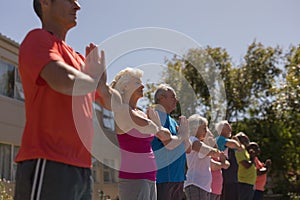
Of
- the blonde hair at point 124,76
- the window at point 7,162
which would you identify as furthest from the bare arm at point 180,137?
the window at point 7,162

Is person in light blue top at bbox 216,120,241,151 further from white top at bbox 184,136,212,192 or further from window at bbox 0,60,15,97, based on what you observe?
window at bbox 0,60,15,97

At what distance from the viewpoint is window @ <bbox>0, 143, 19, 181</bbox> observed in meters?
12.9

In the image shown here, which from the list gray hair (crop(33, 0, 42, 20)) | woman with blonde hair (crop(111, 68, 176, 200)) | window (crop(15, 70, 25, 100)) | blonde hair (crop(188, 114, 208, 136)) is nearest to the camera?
gray hair (crop(33, 0, 42, 20))

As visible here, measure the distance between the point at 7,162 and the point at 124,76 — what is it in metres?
10.4

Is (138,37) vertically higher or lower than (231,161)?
higher

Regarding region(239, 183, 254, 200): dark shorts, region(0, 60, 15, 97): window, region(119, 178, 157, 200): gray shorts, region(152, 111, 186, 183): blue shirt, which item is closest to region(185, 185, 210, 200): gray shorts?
region(152, 111, 186, 183): blue shirt

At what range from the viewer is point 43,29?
7.21 ft

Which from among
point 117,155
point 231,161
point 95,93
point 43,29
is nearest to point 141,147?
point 117,155

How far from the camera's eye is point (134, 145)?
3648mm

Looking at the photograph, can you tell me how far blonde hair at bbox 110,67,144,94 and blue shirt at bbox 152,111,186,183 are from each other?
85 centimetres

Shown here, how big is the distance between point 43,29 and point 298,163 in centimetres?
2187

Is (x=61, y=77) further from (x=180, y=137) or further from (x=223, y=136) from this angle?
(x=223, y=136)

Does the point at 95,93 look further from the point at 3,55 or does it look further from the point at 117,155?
the point at 3,55

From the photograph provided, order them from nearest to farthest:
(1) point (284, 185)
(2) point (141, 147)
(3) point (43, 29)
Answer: (3) point (43, 29), (2) point (141, 147), (1) point (284, 185)
